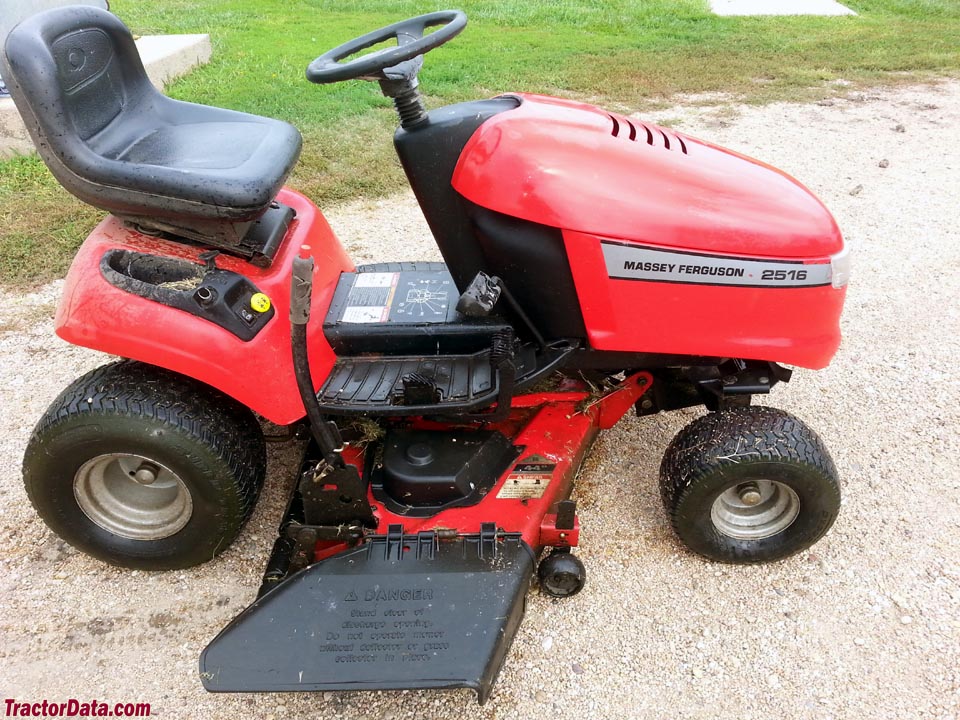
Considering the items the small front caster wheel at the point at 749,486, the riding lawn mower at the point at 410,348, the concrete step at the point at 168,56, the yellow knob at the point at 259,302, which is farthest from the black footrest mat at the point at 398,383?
the concrete step at the point at 168,56

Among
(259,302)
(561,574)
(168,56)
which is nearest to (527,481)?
(561,574)

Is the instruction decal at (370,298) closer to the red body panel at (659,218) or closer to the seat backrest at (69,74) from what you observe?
the red body panel at (659,218)

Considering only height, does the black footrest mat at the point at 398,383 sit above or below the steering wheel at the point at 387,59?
below

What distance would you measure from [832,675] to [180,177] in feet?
6.72

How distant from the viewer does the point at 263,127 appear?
223cm

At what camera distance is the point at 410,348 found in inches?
83.0

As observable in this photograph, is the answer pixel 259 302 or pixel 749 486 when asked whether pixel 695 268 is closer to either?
pixel 749 486

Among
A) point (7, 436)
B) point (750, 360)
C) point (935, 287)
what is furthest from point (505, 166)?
point (935, 287)

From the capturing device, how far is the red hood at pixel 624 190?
1787 millimetres

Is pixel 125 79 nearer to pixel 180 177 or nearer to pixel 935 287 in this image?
pixel 180 177

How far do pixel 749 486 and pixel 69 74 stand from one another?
2.11 metres

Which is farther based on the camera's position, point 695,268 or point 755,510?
point 755,510

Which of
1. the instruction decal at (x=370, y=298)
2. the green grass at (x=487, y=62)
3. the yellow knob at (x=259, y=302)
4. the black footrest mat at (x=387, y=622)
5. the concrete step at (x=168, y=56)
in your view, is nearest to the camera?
the black footrest mat at (x=387, y=622)

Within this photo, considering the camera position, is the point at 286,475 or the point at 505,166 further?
the point at 286,475
